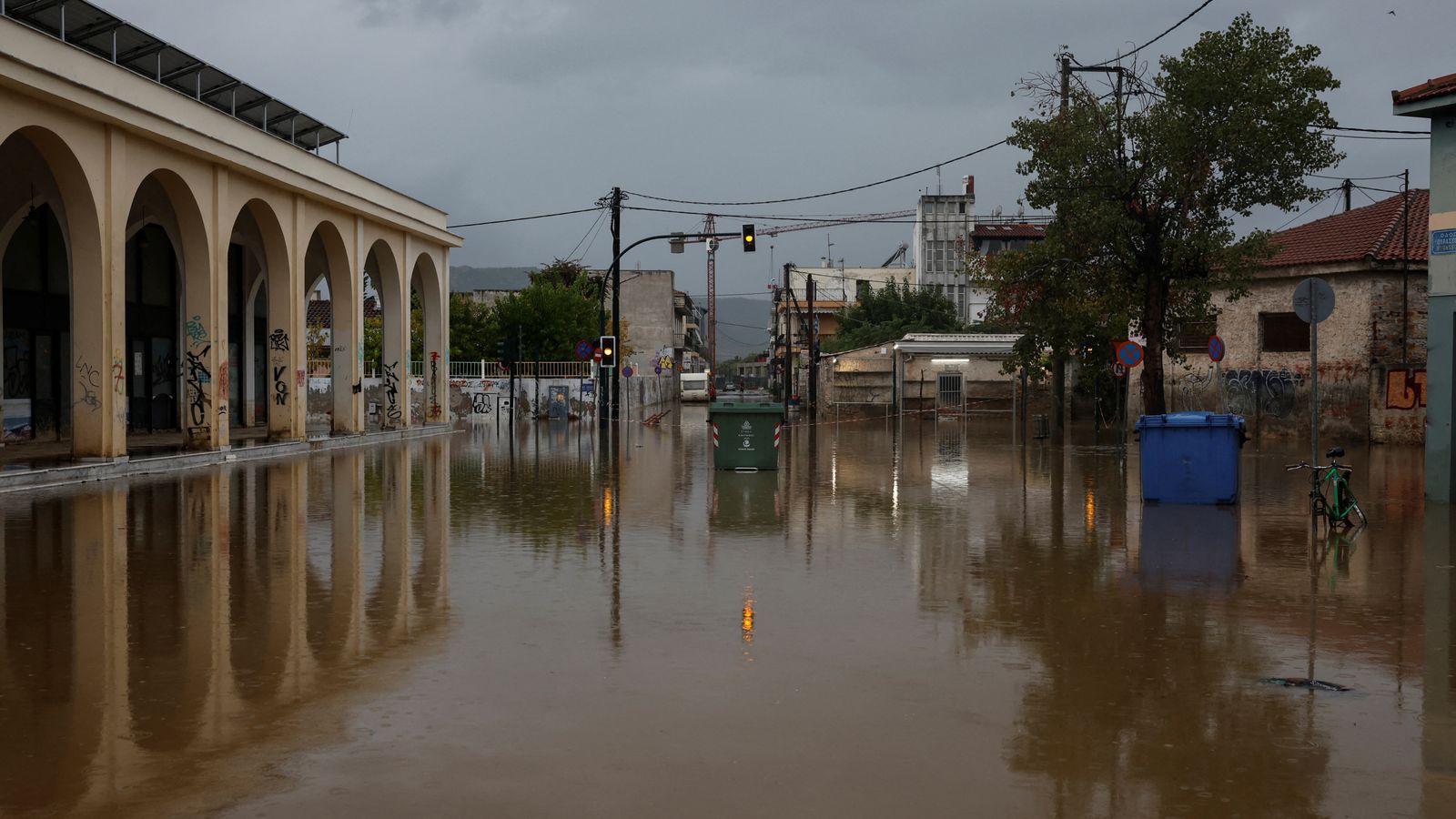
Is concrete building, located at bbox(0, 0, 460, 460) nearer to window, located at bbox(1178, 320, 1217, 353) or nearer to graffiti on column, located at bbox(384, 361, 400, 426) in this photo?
graffiti on column, located at bbox(384, 361, 400, 426)

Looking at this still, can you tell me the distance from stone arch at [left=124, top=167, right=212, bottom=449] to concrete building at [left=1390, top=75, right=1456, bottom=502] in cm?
2011

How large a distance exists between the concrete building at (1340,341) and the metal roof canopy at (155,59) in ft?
83.1

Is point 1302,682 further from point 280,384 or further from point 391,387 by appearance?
point 391,387

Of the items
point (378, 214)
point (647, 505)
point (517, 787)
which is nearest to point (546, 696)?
point (517, 787)

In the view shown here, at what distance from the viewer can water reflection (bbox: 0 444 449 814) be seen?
17.9 feet

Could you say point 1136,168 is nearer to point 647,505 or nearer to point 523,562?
point 647,505

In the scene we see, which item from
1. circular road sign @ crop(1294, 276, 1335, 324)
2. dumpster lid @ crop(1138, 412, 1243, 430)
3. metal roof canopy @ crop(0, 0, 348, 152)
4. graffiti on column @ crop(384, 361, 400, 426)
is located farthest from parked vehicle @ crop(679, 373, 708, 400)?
circular road sign @ crop(1294, 276, 1335, 324)

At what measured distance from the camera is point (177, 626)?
838 cm

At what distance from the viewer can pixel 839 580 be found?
10492mm

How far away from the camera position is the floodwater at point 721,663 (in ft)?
16.8

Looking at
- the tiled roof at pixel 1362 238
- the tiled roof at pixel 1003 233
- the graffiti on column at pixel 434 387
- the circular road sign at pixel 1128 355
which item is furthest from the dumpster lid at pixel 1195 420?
the tiled roof at pixel 1003 233

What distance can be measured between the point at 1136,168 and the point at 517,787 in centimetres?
2608

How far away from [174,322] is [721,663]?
2973 cm

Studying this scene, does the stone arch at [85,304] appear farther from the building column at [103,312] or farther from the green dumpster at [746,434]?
the green dumpster at [746,434]
